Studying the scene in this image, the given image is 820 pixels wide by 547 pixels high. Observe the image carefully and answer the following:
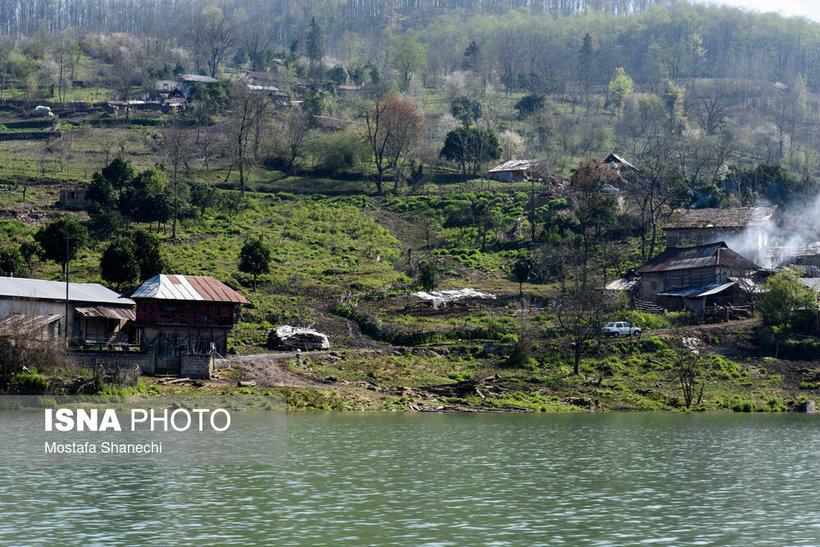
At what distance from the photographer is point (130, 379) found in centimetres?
4456

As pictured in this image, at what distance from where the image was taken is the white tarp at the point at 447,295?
6666cm

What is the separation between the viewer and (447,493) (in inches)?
1032

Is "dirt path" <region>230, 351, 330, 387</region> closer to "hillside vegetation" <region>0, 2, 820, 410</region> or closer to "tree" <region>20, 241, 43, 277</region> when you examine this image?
"hillside vegetation" <region>0, 2, 820, 410</region>

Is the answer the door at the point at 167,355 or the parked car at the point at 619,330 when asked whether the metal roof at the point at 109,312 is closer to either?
the door at the point at 167,355

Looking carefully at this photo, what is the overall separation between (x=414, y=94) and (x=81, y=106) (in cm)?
6162

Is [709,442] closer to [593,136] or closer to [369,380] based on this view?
[369,380]

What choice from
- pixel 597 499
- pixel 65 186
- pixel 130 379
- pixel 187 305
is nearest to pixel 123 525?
pixel 597 499

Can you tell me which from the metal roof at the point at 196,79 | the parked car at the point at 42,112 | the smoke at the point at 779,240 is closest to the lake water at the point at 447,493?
the smoke at the point at 779,240

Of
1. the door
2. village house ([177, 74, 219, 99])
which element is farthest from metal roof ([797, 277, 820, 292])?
village house ([177, 74, 219, 99])

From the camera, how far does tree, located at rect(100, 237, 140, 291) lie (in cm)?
5941

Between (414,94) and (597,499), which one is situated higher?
(414,94)

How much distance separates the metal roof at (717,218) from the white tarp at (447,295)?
21.4m

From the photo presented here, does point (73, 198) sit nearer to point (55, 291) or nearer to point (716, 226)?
point (55, 291)

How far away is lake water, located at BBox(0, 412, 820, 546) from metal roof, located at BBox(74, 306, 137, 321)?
19351 millimetres
